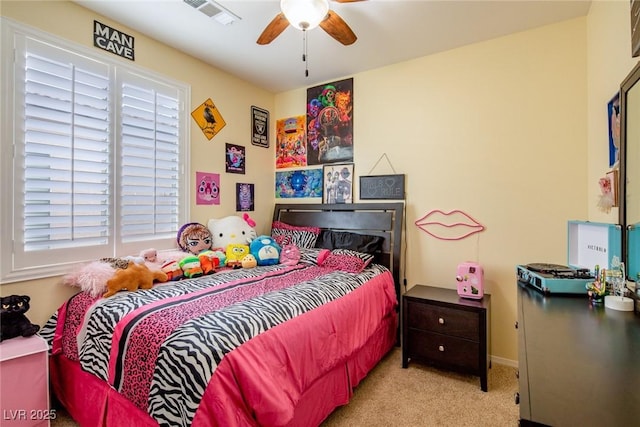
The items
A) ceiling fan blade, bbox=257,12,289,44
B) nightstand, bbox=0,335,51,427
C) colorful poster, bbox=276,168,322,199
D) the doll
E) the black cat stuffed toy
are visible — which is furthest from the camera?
colorful poster, bbox=276,168,322,199

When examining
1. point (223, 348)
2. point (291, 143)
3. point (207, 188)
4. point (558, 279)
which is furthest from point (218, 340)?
point (291, 143)

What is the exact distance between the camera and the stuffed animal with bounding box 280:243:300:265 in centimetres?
277

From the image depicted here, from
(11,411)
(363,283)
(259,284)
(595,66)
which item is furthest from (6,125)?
(595,66)

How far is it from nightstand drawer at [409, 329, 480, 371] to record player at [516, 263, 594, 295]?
0.80 metres

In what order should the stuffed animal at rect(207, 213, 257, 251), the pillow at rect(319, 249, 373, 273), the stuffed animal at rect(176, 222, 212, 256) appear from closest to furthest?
the pillow at rect(319, 249, 373, 273)
the stuffed animal at rect(176, 222, 212, 256)
the stuffed animal at rect(207, 213, 257, 251)

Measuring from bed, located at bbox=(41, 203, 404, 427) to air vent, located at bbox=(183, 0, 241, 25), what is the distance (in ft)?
6.19

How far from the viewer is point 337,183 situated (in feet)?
10.8

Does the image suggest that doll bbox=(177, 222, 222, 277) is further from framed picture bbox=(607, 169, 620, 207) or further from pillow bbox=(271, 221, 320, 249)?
framed picture bbox=(607, 169, 620, 207)

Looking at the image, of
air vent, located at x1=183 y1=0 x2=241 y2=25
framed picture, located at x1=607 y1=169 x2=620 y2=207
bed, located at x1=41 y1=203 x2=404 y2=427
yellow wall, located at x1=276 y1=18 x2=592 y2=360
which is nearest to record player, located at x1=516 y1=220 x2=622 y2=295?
framed picture, located at x1=607 y1=169 x2=620 y2=207

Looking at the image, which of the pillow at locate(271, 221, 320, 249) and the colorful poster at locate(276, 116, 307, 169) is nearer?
the pillow at locate(271, 221, 320, 249)

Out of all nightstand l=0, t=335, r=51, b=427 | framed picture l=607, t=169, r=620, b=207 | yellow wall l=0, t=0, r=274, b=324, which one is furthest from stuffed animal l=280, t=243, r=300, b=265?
framed picture l=607, t=169, r=620, b=207

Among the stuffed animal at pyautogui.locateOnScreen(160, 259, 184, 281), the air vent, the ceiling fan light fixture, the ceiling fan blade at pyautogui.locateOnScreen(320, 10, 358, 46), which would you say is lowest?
the stuffed animal at pyautogui.locateOnScreen(160, 259, 184, 281)

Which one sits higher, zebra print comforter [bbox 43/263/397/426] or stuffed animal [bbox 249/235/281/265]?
stuffed animal [bbox 249/235/281/265]

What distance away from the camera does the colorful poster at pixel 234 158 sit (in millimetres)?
3211
